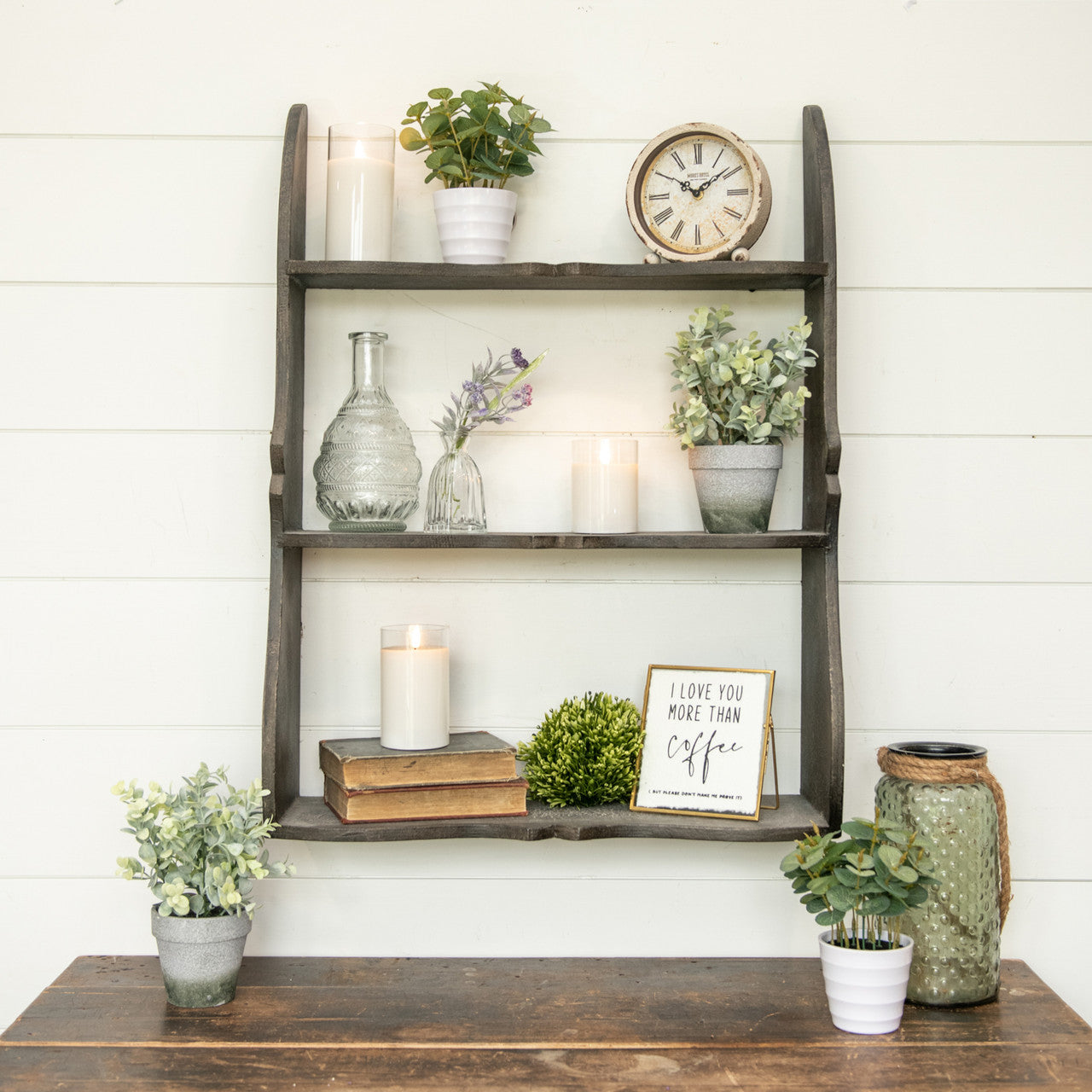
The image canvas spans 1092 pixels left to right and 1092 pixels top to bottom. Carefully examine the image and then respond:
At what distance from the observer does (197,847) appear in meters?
1.22

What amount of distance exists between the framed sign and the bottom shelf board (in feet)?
0.10

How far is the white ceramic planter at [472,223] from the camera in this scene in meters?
1.27

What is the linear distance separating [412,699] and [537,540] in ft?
0.80

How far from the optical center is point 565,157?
4.55 ft

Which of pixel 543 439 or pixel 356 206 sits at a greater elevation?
pixel 356 206

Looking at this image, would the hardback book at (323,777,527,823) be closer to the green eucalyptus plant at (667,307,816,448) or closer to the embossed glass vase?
the embossed glass vase

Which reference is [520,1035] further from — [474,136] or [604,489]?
[474,136]

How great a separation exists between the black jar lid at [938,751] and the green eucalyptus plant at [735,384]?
40 centimetres

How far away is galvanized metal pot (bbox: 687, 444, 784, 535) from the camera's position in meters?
1.26

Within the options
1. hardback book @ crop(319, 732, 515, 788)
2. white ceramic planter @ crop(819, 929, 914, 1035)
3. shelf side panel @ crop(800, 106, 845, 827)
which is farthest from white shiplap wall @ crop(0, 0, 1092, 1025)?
white ceramic planter @ crop(819, 929, 914, 1035)

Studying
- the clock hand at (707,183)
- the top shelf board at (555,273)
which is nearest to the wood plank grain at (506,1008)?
the top shelf board at (555,273)

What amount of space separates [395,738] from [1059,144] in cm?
113

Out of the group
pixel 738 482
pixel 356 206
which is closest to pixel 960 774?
pixel 738 482

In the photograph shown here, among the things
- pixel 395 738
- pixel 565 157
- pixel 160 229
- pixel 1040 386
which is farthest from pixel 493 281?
pixel 1040 386
